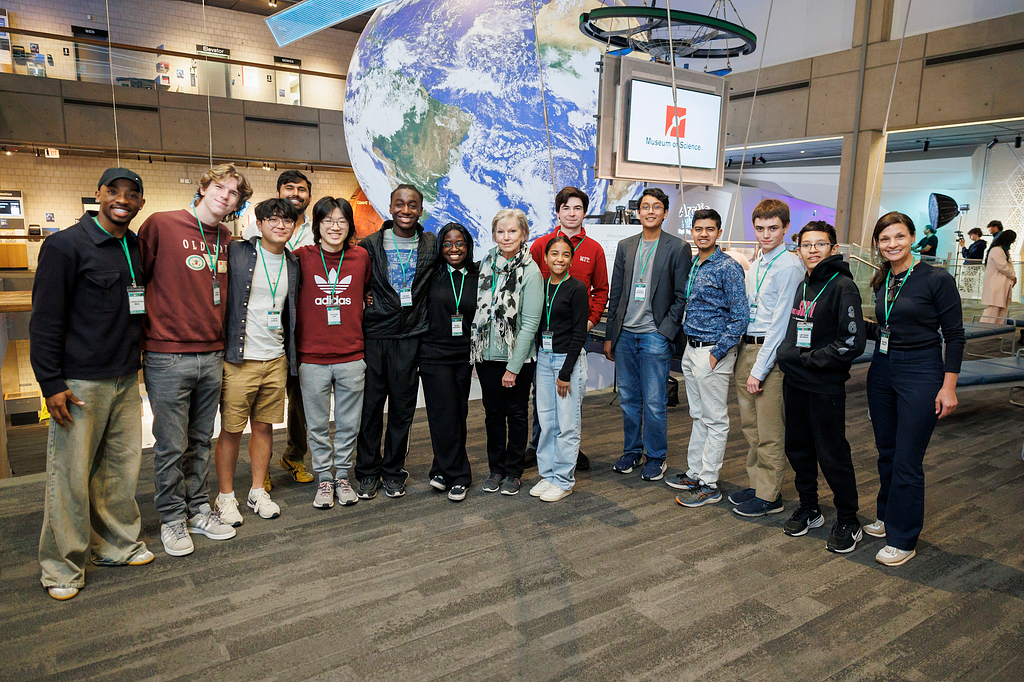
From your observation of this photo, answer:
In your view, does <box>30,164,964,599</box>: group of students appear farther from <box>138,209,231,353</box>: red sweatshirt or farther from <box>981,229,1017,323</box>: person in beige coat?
<box>981,229,1017,323</box>: person in beige coat

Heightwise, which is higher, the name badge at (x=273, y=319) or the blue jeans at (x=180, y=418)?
the name badge at (x=273, y=319)

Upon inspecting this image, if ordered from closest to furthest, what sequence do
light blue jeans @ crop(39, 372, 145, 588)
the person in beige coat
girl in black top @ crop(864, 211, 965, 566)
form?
light blue jeans @ crop(39, 372, 145, 588) → girl in black top @ crop(864, 211, 965, 566) → the person in beige coat

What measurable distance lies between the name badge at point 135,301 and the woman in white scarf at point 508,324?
1.63 metres

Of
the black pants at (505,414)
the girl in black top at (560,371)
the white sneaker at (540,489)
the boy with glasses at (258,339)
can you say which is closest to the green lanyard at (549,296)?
the girl in black top at (560,371)

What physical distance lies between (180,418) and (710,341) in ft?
9.13

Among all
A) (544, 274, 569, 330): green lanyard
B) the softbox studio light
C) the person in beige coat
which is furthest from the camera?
the softbox studio light

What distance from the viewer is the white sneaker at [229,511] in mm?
3166

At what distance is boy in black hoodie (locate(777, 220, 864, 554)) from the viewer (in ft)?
9.61

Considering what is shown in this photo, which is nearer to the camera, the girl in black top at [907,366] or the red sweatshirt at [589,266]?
the girl in black top at [907,366]

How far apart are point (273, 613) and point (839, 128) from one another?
14.2 meters

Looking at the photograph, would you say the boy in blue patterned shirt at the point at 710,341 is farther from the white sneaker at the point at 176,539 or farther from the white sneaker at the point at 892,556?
the white sneaker at the point at 176,539

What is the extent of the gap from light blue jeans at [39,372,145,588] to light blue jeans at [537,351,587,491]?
80.5 inches

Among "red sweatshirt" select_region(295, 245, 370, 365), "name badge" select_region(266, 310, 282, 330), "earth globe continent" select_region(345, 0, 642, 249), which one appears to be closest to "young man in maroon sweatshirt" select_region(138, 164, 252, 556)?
"name badge" select_region(266, 310, 282, 330)

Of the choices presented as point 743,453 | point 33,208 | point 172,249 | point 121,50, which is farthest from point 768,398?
point 33,208
